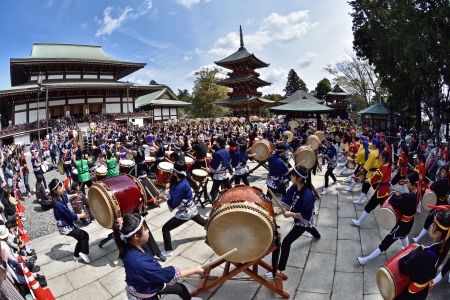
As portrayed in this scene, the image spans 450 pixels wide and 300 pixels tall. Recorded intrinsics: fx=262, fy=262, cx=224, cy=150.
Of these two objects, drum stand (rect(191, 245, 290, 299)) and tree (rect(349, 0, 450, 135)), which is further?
tree (rect(349, 0, 450, 135))

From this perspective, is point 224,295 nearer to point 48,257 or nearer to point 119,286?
point 119,286

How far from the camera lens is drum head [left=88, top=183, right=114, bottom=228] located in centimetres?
388

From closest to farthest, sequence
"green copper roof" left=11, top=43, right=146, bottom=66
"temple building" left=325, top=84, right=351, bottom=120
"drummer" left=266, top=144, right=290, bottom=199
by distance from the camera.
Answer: "drummer" left=266, top=144, right=290, bottom=199
"green copper roof" left=11, top=43, right=146, bottom=66
"temple building" left=325, top=84, right=351, bottom=120

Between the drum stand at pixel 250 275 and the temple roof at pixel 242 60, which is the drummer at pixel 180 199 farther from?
the temple roof at pixel 242 60

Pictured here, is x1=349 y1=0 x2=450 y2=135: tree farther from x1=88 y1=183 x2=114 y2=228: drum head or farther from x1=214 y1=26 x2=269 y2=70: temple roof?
x1=214 y1=26 x2=269 y2=70: temple roof

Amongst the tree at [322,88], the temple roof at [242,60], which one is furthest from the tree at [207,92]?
the tree at [322,88]

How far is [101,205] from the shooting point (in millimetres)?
4004

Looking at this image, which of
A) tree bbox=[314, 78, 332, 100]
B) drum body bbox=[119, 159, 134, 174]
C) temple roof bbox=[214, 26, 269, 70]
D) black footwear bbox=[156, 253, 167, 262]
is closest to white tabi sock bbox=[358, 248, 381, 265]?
black footwear bbox=[156, 253, 167, 262]

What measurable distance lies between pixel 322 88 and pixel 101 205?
63223 mm

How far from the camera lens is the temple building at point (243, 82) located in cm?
3709

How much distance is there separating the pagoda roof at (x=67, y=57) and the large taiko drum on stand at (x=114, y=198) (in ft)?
91.0

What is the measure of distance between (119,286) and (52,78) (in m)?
30.1

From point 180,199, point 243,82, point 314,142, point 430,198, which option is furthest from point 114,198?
point 243,82

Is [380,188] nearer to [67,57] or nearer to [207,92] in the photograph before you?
[67,57]
